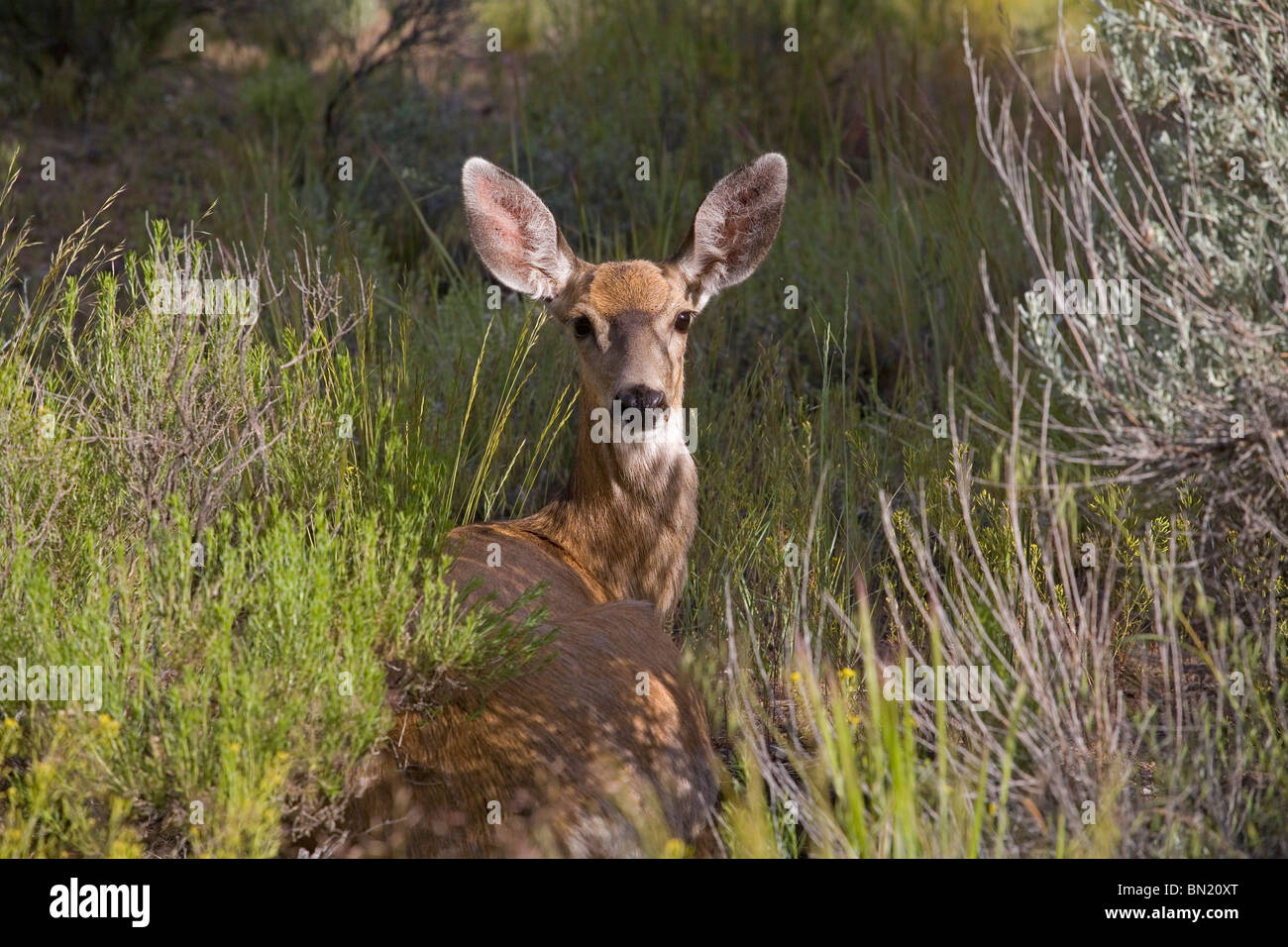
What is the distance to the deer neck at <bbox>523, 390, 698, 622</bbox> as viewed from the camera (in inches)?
213

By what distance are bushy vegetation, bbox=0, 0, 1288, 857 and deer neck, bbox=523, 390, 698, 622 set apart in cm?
23

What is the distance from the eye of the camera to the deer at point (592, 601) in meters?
3.66

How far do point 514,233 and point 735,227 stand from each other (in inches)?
33.8

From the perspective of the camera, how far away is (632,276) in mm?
5484
